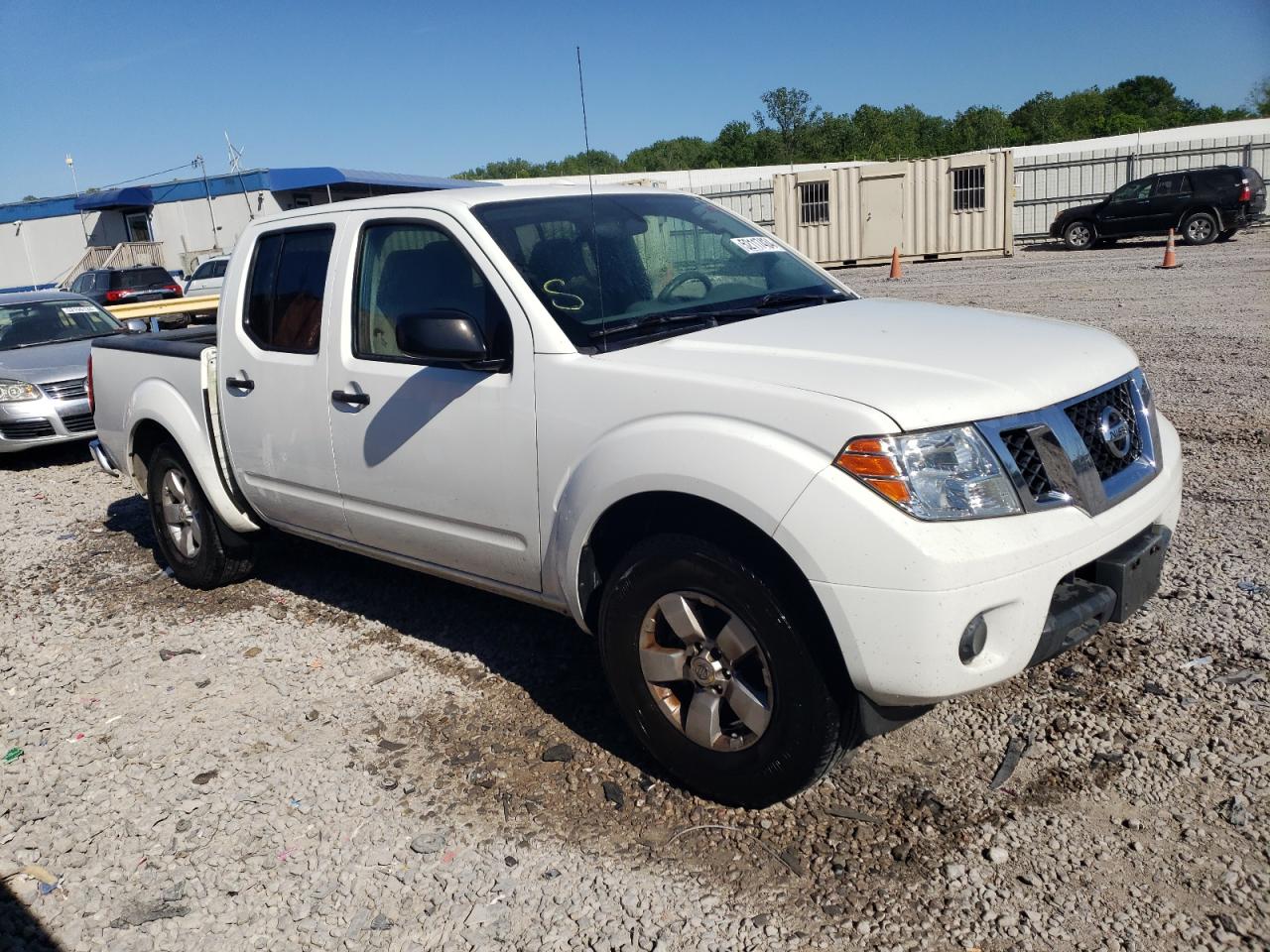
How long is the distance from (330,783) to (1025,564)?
2423 millimetres

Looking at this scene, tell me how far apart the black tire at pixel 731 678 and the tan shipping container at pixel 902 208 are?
83.0 feet

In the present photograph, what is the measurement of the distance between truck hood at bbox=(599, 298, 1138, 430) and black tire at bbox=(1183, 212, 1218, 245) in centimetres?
2255

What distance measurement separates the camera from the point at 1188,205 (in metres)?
22.7

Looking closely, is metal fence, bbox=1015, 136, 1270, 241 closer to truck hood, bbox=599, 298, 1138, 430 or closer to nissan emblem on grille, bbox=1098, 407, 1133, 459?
truck hood, bbox=599, 298, 1138, 430

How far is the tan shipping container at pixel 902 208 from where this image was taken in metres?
26.0

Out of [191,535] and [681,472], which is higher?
[681,472]

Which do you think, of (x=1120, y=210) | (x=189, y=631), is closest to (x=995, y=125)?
(x=1120, y=210)

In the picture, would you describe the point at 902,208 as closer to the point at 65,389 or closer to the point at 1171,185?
the point at 1171,185

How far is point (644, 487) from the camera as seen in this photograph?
3082mm

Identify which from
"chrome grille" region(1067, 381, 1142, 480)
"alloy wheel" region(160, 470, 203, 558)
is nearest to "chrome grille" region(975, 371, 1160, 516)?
"chrome grille" region(1067, 381, 1142, 480)

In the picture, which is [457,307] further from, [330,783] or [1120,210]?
[1120,210]

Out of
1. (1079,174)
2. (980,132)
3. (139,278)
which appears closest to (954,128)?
(980,132)

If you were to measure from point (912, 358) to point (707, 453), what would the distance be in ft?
2.22

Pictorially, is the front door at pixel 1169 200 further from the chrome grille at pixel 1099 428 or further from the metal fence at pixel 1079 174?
the chrome grille at pixel 1099 428
